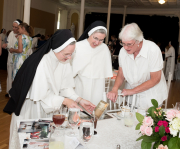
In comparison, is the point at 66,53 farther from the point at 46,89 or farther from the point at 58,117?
the point at 58,117

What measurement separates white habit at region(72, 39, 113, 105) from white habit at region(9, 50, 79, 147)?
0.43m

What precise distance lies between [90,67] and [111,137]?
48.1 inches

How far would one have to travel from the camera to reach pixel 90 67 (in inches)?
104

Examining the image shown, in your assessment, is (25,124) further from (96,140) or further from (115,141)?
(115,141)

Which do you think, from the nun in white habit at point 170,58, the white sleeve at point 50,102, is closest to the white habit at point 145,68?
the white sleeve at point 50,102

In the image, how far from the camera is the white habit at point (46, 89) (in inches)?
74.6

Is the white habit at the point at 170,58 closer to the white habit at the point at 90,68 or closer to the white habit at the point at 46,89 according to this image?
the white habit at the point at 90,68

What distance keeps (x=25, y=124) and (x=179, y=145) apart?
3.59 feet

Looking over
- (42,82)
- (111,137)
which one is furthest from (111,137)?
(42,82)

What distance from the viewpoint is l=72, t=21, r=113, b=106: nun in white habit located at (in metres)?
2.62

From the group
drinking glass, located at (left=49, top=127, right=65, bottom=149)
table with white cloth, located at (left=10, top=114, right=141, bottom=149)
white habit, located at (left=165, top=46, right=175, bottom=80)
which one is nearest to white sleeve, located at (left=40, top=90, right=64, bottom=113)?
table with white cloth, located at (left=10, top=114, right=141, bottom=149)

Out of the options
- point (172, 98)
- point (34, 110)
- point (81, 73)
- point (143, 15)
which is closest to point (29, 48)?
point (81, 73)

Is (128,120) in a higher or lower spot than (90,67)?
lower

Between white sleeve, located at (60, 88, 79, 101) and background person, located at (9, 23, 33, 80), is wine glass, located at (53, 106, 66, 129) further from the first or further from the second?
background person, located at (9, 23, 33, 80)
